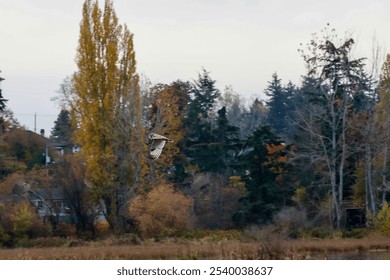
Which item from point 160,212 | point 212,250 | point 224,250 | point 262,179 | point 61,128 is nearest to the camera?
point 224,250

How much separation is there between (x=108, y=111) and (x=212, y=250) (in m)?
12.6

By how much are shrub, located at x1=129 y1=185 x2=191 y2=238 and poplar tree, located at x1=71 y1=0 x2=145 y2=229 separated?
2.86 ft

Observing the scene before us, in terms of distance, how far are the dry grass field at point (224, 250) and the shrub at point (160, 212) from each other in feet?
5.74

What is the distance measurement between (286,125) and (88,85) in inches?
1719

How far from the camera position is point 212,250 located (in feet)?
83.8

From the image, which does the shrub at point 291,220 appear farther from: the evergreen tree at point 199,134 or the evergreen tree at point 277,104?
the evergreen tree at point 277,104

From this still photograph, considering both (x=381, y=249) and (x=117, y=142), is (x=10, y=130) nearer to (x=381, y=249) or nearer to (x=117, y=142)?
(x=117, y=142)

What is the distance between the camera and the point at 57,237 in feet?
112

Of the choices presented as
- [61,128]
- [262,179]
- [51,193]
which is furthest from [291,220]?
[61,128]

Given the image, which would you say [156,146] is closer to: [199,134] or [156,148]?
[156,148]

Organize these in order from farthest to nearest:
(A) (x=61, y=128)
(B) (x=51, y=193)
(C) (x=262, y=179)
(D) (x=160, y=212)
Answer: (A) (x=61, y=128)
(C) (x=262, y=179)
(B) (x=51, y=193)
(D) (x=160, y=212)

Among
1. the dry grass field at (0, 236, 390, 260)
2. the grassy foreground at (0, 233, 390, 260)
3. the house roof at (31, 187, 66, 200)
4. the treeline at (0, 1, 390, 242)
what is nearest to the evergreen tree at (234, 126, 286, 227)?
the treeline at (0, 1, 390, 242)

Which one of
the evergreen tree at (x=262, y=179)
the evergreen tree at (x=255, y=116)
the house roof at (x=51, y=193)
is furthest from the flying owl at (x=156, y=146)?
the evergreen tree at (x=255, y=116)

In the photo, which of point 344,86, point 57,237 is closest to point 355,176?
point 344,86
